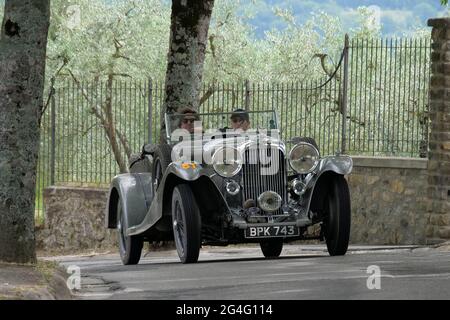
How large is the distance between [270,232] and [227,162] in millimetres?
960

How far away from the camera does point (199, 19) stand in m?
22.3

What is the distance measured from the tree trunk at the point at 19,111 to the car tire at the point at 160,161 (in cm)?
246

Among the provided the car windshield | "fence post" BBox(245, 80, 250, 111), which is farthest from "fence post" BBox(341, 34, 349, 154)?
the car windshield

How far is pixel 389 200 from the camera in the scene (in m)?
23.5

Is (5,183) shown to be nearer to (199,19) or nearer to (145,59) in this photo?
(199,19)

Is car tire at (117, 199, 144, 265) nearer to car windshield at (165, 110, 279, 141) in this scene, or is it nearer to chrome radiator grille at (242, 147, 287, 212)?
car windshield at (165, 110, 279, 141)

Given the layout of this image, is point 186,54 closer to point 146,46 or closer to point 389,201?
point 389,201

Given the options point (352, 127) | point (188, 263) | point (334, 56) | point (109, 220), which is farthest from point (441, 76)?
point (334, 56)

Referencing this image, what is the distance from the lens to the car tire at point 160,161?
1667 centimetres

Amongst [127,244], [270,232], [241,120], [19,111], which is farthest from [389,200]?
[19,111]

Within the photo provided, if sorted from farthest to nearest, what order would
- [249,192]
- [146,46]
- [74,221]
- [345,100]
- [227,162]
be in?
[146,46] < [74,221] < [345,100] < [249,192] < [227,162]

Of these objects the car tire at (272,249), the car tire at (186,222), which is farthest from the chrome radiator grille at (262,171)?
the car tire at (272,249)

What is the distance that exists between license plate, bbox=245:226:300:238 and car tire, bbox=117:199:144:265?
9.24 feet
